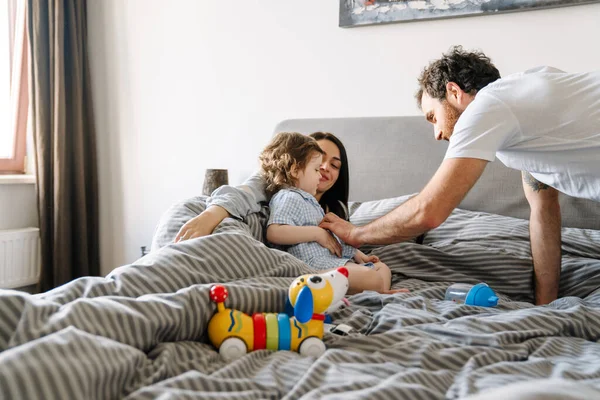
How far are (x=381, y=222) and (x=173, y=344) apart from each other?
1008 millimetres

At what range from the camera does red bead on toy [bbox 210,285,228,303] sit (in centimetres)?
115

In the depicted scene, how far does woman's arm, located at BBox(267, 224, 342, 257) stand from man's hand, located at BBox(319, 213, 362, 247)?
1.2 inches

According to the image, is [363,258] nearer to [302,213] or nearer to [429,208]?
[302,213]

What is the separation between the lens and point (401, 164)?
2.59 meters

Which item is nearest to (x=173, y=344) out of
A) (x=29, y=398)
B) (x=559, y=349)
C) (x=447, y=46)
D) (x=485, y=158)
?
(x=29, y=398)

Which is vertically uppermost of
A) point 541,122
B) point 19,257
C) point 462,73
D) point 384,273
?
point 462,73

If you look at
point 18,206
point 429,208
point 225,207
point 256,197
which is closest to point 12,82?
point 18,206

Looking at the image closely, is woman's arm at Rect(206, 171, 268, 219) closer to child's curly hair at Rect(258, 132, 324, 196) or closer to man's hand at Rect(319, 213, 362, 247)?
child's curly hair at Rect(258, 132, 324, 196)

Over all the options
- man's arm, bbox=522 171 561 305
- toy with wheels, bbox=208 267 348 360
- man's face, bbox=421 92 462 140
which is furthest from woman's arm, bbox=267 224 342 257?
toy with wheels, bbox=208 267 348 360

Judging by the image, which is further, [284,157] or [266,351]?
[284,157]

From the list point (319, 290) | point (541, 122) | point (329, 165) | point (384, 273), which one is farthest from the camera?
point (329, 165)

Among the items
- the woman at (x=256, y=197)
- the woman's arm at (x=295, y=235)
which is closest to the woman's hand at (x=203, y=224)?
the woman at (x=256, y=197)

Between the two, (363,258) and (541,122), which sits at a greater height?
(541,122)

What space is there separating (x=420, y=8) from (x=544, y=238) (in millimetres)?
1279
